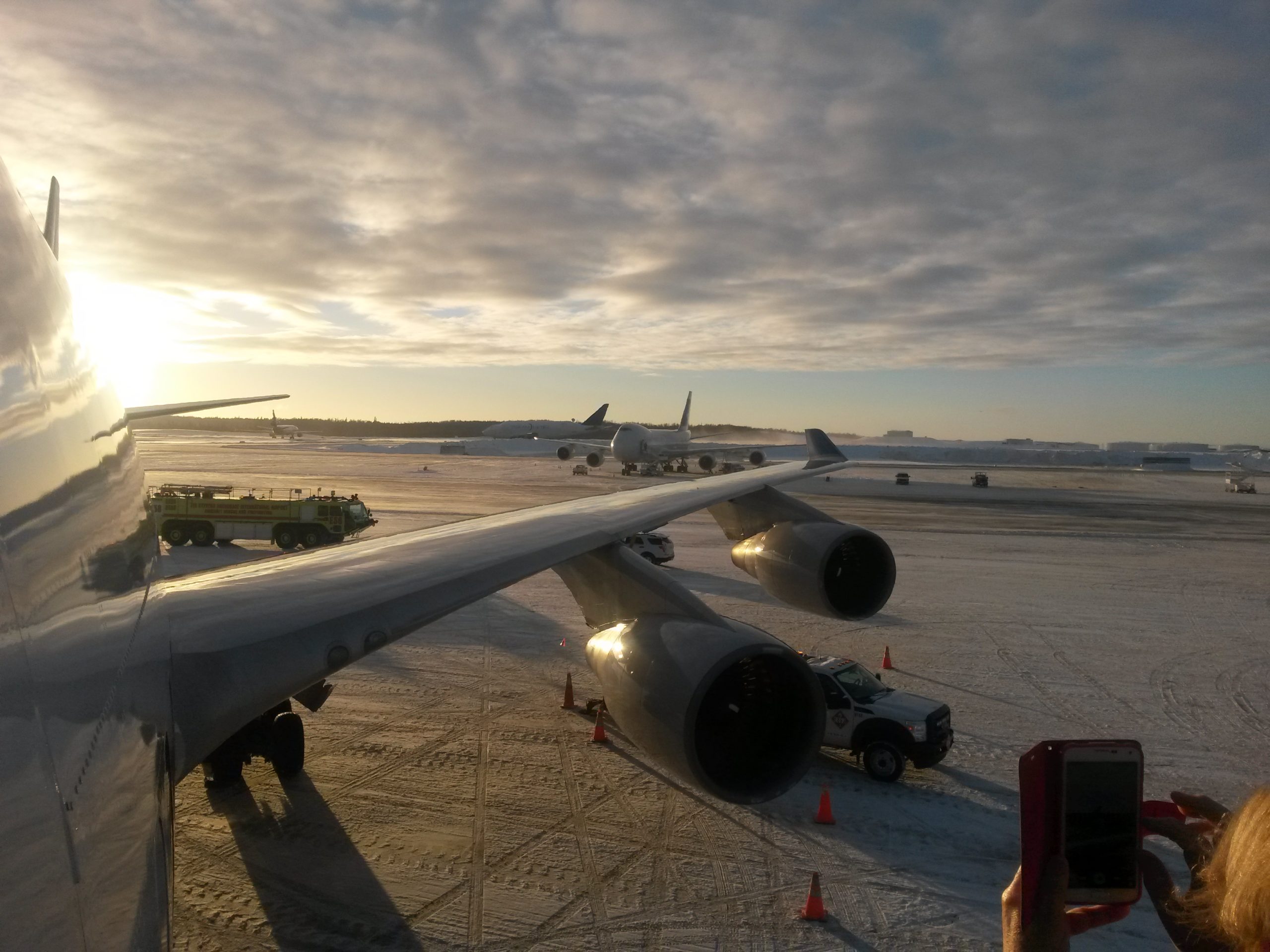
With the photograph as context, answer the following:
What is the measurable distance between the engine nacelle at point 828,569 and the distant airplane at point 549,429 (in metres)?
90.4

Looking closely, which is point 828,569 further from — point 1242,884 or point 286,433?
point 286,433

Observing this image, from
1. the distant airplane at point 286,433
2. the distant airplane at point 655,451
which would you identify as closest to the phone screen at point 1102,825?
the distant airplane at point 655,451

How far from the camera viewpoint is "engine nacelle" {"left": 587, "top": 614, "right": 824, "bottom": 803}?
4348 mm

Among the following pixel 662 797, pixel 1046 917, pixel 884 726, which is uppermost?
pixel 1046 917

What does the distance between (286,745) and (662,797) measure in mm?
3989

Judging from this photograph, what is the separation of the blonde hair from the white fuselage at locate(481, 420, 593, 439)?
317 feet

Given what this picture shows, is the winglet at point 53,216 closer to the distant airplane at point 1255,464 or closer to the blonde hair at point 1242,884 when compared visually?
the blonde hair at point 1242,884

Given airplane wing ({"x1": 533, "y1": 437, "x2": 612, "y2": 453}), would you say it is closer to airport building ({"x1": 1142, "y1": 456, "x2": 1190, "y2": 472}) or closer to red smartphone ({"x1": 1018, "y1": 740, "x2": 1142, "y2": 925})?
red smartphone ({"x1": 1018, "y1": 740, "x2": 1142, "y2": 925})

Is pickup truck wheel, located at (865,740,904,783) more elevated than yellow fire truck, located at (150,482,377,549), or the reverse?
yellow fire truck, located at (150,482,377,549)

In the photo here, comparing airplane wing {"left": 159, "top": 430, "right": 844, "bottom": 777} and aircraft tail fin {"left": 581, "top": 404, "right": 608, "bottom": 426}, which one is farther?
aircraft tail fin {"left": 581, "top": 404, "right": 608, "bottom": 426}

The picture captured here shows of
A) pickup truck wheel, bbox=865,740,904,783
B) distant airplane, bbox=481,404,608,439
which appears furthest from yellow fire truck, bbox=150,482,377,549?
distant airplane, bbox=481,404,608,439

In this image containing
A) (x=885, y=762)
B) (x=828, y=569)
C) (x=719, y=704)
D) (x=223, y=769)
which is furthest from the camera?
(x=885, y=762)

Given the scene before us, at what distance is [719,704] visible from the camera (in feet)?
15.1

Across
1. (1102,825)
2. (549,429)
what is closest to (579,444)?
(549,429)
